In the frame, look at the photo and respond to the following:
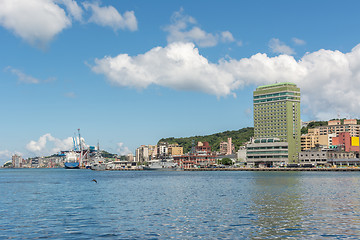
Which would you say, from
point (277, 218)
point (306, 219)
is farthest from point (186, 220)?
point (306, 219)

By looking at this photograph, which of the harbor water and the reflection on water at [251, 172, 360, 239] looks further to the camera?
the harbor water

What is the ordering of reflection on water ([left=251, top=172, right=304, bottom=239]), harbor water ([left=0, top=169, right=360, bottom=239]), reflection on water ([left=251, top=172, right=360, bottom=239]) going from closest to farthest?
reflection on water ([left=251, top=172, right=360, bottom=239]) → reflection on water ([left=251, top=172, right=304, bottom=239]) → harbor water ([left=0, top=169, right=360, bottom=239])

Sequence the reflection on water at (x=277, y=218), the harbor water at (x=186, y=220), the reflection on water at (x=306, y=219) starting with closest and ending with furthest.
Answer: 1. the reflection on water at (x=306, y=219)
2. the reflection on water at (x=277, y=218)
3. the harbor water at (x=186, y=220)

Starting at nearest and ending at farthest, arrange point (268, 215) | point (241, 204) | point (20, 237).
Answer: point (20, 237)
point (268, 215)
point (241, 204)

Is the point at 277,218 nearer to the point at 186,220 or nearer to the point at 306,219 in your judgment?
the point at 306,219

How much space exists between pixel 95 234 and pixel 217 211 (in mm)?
19603

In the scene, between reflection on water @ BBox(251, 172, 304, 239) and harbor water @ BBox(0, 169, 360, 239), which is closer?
reflection on water @ BBox(251, 172, 304, 239)

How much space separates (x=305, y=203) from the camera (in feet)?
204

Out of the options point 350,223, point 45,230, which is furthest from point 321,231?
point 45,230

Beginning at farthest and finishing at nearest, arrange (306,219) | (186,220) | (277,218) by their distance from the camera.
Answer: (277,218)
(186,220)
(306,219)

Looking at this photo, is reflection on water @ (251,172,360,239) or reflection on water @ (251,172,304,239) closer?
reflection on water @ (251,172,360,239)

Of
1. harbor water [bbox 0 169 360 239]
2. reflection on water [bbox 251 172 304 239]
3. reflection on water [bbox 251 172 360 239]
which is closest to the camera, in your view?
reflection on water [bbox 251 172 360 239]

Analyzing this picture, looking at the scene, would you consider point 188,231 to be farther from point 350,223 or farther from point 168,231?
point 350,223

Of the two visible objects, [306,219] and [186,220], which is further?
[186,220]
